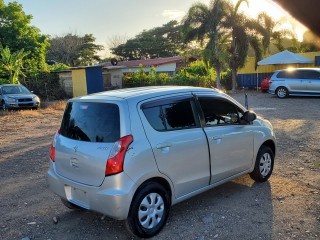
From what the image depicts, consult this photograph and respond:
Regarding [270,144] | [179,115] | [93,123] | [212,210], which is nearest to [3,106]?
[93,123]

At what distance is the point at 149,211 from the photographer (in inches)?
150

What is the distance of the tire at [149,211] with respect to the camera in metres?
3.67

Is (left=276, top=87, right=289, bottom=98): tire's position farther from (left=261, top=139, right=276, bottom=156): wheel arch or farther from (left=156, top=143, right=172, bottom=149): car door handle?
(left=156, top=143, right=172, bottom=149): car door handle

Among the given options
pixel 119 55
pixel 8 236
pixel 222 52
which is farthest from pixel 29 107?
pixel 119 55

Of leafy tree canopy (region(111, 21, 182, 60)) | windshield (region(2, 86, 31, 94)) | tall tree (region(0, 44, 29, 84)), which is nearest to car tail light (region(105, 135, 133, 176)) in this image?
windshield (region(2, 86, 31, 94))

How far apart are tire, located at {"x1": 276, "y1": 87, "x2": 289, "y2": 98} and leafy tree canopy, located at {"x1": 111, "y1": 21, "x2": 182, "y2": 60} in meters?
33.4

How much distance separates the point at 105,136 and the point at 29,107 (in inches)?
608

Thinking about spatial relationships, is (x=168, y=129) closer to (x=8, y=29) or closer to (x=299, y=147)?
(x=299, y=147)

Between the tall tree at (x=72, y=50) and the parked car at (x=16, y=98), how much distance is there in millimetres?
28771

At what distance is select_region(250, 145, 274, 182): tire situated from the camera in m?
5.30

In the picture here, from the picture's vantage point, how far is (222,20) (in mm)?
22969

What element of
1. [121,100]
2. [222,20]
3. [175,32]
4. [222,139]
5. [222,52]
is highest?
[175,32]

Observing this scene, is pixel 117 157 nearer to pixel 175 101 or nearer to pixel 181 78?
pixel 175 101

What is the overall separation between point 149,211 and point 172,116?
118 centimetres
